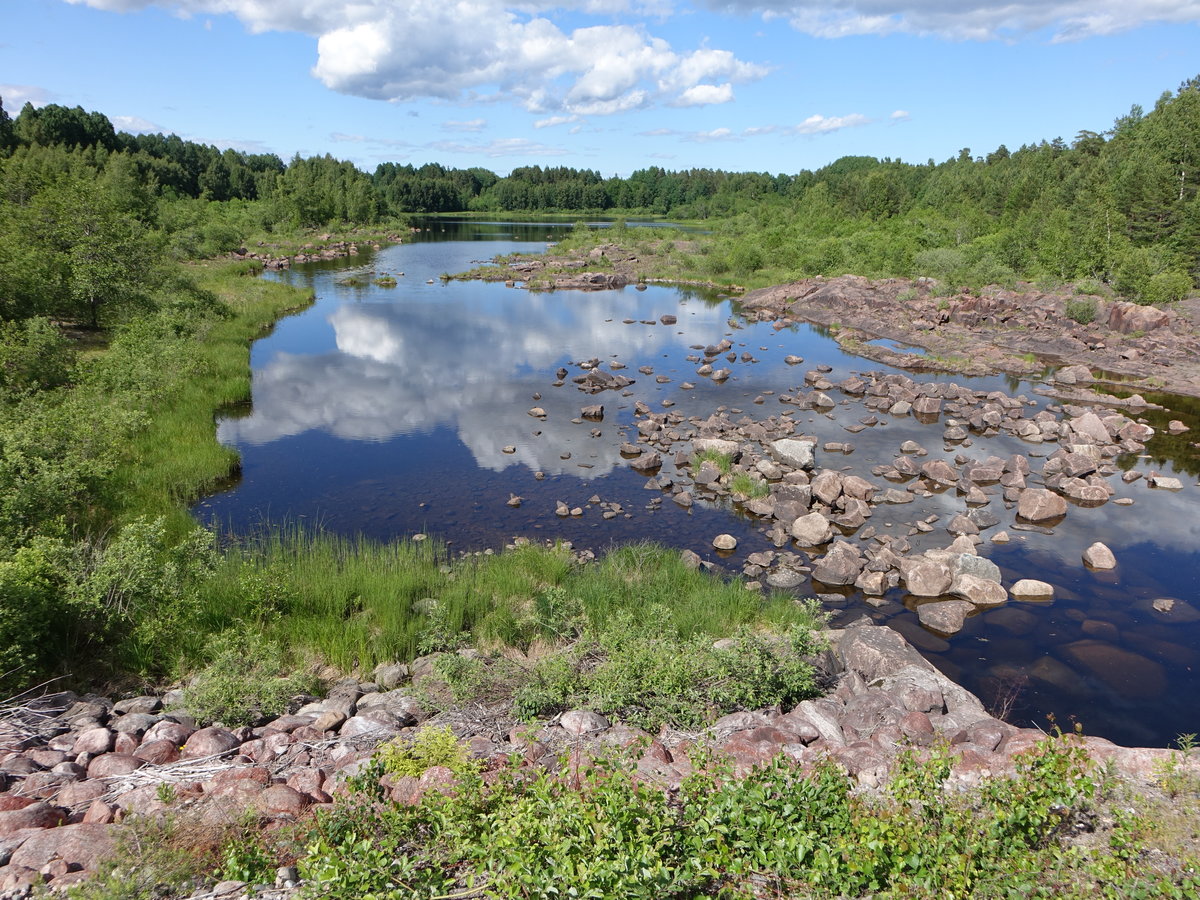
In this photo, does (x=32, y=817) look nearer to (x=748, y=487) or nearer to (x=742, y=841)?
(x=742, y=841)

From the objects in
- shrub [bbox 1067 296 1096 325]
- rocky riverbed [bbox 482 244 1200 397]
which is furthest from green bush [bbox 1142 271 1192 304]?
shrub [bbox 1067 296 1096 325]

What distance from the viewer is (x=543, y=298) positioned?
58.4 meters

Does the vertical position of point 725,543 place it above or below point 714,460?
below

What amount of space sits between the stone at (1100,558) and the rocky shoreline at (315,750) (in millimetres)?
9298

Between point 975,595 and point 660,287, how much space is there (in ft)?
182

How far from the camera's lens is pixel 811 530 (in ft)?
60.5

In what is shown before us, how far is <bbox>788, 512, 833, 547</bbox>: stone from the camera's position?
1834cm

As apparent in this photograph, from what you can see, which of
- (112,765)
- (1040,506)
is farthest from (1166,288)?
(112,765)

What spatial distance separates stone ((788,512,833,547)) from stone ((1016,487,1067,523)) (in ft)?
20.5

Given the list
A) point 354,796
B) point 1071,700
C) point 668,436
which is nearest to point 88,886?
point 354,796

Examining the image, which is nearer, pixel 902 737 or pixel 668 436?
pixel 902 737

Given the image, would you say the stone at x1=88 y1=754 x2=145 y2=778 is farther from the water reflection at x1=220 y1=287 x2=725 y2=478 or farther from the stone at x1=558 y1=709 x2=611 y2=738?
the water reflection at x1=220 y1=287 x2=725 y2=478

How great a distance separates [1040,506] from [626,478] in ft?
39.6

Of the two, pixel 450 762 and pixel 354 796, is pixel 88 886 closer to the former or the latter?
pixel 354 796
